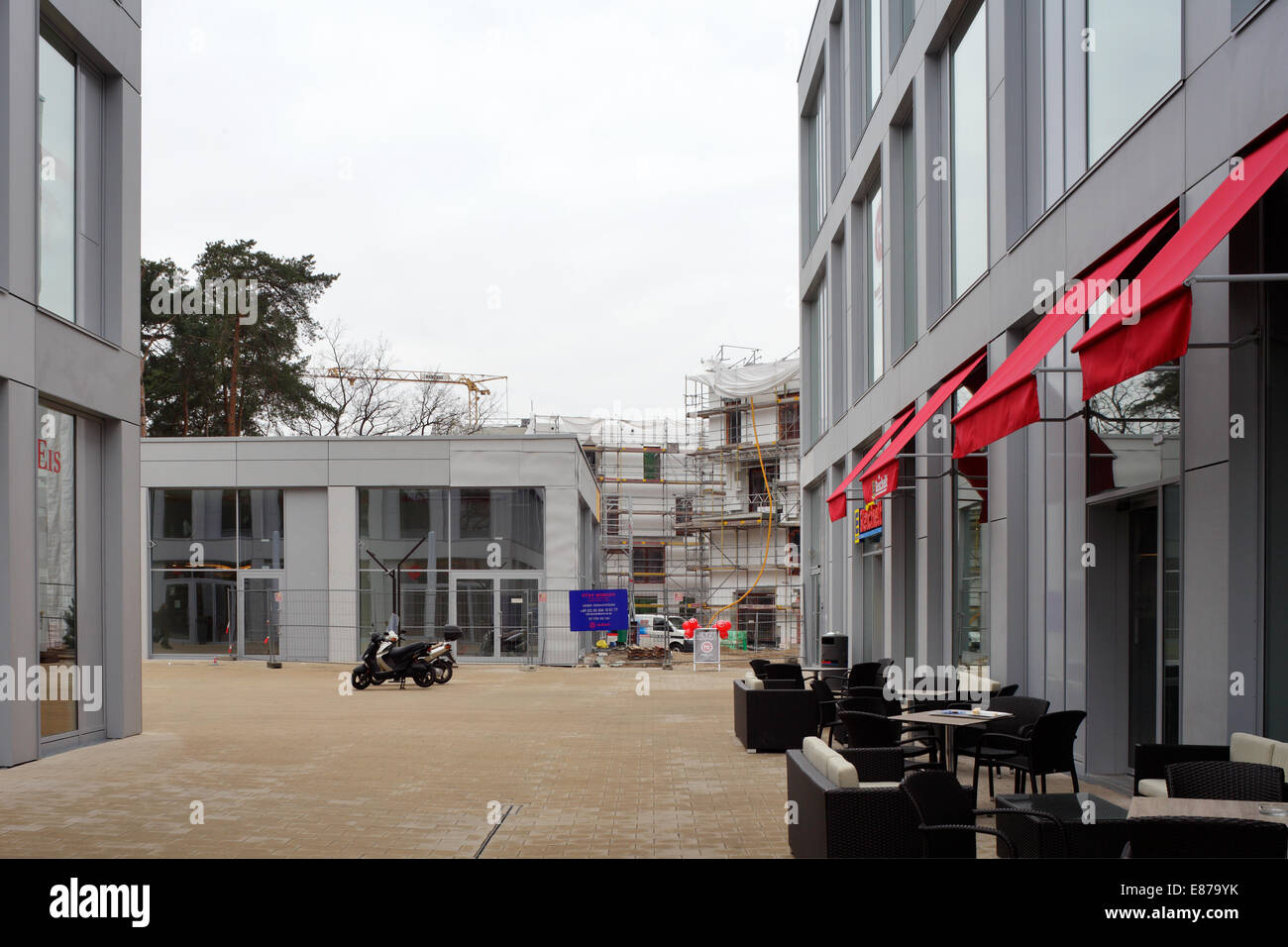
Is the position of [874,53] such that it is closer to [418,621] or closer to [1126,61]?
[1126,61]

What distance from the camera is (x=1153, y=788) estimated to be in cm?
674

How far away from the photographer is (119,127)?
13.5 meters

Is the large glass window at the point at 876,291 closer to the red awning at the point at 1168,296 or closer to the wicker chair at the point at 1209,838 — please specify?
the red awning at the point at 1168,296

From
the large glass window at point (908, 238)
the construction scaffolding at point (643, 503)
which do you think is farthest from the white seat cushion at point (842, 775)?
the construction scaffolding at point (643, 503)

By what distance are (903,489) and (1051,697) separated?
6.56m

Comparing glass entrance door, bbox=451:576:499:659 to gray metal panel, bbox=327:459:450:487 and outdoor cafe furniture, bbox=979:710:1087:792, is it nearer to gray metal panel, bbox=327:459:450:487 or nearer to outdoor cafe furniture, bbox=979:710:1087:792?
gray metal panel, bbox=327:459:450:487

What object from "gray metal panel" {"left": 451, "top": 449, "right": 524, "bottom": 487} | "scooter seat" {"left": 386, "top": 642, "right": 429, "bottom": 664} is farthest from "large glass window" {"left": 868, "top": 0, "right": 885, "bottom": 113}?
"gray metal panel" {"left": 451, "top": 449, "right": 524, "bottom": 487}

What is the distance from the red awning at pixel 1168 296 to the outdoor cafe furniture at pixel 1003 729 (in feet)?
10.9

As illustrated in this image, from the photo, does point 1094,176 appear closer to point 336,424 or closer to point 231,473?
point 231,473

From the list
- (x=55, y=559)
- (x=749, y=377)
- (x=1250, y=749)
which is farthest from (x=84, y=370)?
(x=749, y=377)

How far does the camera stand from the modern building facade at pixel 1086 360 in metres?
7.43

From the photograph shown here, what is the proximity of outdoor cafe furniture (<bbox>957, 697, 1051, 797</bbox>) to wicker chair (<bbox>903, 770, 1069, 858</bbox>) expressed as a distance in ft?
10.6

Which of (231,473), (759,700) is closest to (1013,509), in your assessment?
(759,700)

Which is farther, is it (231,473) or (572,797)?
(231,473)
